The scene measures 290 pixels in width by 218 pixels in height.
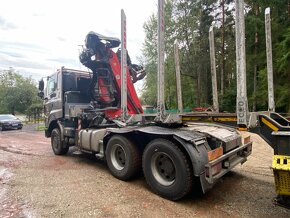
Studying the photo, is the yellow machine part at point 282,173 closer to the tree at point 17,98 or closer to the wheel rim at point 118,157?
the wheel rim at point 118,157

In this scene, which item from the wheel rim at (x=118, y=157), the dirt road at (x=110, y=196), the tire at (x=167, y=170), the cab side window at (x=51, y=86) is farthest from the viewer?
the cab side window at (x=51, y=86)

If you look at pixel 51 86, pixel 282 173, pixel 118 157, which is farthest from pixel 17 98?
pixel 282 173

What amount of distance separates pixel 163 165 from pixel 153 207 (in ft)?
2.52

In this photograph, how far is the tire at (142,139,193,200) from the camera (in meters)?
3.99

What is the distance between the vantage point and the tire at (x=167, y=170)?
3.99 metres

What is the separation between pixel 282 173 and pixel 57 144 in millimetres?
6672

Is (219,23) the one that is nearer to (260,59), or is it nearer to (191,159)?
(260,59)

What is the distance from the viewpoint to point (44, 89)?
29.3 ft

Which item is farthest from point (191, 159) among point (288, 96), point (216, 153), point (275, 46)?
point (275, 46)

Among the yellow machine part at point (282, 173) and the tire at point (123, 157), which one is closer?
the yellow machine part at point (282, 173)

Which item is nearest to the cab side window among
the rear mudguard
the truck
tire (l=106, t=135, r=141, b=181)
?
the truck

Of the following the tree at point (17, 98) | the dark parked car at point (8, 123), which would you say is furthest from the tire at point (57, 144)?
the tree at point (17, 98)

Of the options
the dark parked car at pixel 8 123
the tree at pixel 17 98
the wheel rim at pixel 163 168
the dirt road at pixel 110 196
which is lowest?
the dirt road at pixel 110 196

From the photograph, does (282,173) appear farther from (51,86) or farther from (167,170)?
(51,86)
